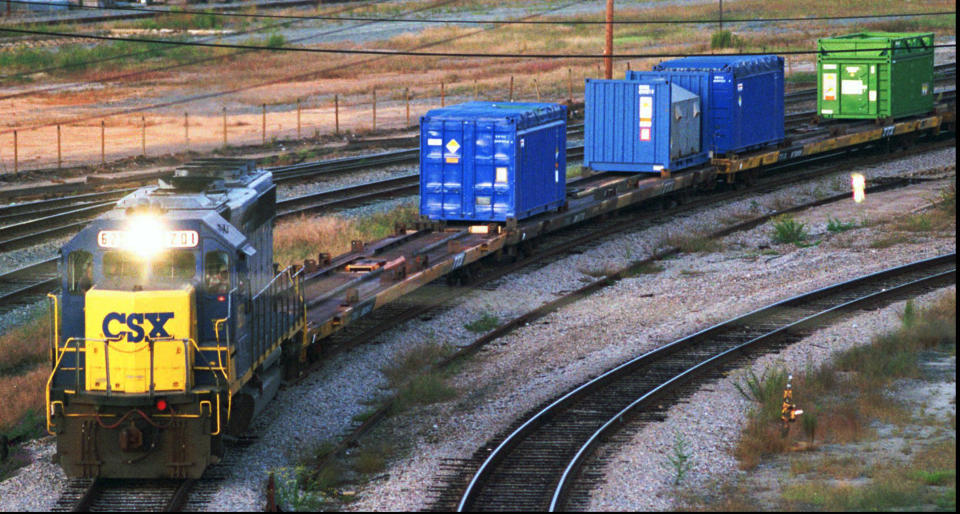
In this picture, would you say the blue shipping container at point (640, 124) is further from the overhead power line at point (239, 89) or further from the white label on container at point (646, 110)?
the overhead power line at point (239, 89)

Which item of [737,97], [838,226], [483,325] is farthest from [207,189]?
[737,97]

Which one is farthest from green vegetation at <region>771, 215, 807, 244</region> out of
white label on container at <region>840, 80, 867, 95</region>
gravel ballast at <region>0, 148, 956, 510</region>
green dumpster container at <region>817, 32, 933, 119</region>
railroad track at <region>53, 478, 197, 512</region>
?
railroad track at <region>53, 478, 197, 512</region>

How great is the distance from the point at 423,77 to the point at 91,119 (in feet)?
61.3

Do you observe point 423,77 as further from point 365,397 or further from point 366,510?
point 366,510

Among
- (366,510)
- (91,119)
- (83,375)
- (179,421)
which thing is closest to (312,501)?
(366,510)

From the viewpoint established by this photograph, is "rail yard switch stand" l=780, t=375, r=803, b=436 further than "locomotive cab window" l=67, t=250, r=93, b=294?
Yes

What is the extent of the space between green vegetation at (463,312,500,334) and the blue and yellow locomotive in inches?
304

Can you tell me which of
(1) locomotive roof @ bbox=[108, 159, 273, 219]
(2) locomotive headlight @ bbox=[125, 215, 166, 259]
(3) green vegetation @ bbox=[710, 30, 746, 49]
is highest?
Result: (3) green vegetation @ bbox=[710, 30, 746, 49]

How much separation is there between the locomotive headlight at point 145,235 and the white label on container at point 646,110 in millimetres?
18212

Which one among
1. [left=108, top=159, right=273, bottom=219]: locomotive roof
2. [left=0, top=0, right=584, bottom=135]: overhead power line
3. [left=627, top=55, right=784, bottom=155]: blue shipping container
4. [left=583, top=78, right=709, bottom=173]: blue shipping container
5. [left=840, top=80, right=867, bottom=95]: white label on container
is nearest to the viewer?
[left=108, top=159, right=273, bottom=219]: locomotive roof

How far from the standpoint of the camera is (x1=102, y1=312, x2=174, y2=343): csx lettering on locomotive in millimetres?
14648

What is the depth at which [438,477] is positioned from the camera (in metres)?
15.7

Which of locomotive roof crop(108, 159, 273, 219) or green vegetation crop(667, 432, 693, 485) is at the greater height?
locomotive roof crop(108, 159, 273, 219)

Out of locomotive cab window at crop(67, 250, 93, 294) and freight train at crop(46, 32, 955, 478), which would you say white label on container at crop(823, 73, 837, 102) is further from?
locomotive cab window at crop(67, 250, 93, 294)
